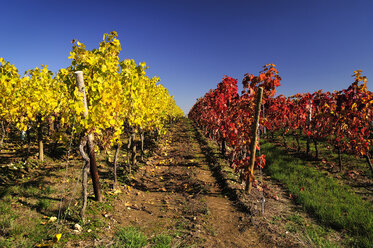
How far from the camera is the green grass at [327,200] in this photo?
13.7 feet

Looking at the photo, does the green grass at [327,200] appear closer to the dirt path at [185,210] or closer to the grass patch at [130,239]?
the dirt path at [185,210]

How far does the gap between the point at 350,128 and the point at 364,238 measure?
5.77 meters

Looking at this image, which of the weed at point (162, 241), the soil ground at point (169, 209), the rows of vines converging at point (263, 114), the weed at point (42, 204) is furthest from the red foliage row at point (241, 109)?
the weed at point (42, 204)

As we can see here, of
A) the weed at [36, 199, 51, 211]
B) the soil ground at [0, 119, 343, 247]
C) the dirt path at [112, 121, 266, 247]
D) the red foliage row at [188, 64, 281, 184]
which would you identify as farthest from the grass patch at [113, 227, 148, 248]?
the red foliage row at [188, 64, 281, 184]

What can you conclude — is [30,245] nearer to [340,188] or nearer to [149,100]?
[149,100]

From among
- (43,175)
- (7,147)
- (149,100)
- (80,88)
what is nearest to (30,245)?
(80,88)

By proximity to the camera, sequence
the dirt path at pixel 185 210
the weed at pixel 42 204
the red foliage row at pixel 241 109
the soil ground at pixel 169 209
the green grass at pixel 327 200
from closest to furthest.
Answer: the soil ground at pixel 169 209, the dirt path at pixel 185 210, the green grass at pixel 327 200, the weed at pixel 42 204, the red foliage row at pixel 241 109

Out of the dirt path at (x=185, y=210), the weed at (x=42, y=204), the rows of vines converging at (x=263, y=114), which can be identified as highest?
the rows of vines converging at (x=263, y=114)

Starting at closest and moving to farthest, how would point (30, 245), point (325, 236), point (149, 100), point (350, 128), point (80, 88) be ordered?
1. point (30, 245)
2. point (80, 88)
3. point (325, 236)
4. point (350, 128)
5. point (149, 100)

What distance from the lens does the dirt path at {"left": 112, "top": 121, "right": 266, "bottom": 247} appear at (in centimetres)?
389

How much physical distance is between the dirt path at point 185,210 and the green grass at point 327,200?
5.74ft

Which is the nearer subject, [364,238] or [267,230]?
[364,238]

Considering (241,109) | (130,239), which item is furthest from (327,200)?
(130,239)

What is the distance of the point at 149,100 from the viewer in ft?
31.0
